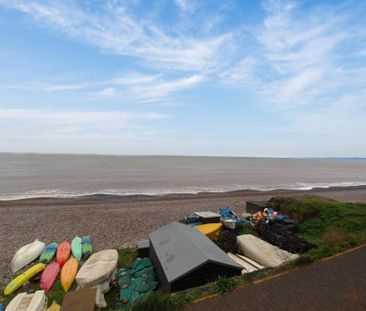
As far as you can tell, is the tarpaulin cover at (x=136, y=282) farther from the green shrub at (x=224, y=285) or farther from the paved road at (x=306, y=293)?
the paved road at (x=306, y=293)

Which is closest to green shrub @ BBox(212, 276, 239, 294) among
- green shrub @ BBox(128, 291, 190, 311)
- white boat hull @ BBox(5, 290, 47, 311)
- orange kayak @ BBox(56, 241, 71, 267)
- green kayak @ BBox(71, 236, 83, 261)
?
green shrub @ BBox(128, 291, 190, 311)

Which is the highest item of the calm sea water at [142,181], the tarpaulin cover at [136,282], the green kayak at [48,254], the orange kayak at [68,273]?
the tarpaulin cover at [136,282]

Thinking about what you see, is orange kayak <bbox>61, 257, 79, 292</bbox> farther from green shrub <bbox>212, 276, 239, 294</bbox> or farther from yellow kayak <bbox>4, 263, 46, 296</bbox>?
green shrub <bbox>212, 276, 239, 294</bbox>

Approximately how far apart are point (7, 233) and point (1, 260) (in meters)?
5.11

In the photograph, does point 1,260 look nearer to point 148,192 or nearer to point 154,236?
point 154,236

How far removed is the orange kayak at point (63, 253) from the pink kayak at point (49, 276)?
55cm

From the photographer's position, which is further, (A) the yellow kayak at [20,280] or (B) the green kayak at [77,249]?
(B) the green kayak at [77,249]

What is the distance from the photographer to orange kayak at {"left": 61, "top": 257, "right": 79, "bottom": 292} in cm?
911

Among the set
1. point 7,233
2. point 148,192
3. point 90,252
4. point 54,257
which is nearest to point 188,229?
point 90,252

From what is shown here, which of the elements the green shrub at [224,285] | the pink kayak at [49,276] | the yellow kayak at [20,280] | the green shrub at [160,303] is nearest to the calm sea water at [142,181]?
the yellow kayak at [20,280]

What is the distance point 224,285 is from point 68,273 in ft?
22.6

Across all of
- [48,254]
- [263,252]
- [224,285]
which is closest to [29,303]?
[224,285]

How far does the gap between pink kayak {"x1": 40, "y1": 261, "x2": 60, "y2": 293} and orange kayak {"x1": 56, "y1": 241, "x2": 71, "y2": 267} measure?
55 centimetres

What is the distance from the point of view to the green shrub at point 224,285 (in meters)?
5.25
